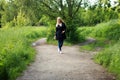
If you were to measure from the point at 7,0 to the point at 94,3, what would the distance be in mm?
8222

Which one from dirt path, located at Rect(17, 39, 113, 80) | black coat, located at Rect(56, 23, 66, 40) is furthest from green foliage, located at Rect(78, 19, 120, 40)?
dirt path, located at Rect(17, 39, 113, 80)

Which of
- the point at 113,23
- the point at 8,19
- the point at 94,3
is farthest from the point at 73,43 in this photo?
the point at 8,19

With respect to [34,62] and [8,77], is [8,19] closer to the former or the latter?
[34,62]

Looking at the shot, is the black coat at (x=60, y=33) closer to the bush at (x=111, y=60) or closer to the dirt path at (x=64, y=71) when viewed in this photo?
the dirt path at (x=64, y=71)

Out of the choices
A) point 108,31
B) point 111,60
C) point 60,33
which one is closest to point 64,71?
point 111,60

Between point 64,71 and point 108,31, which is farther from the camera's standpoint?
point 108,31

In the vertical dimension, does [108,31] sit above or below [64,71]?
below

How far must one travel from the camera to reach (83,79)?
11008 mm

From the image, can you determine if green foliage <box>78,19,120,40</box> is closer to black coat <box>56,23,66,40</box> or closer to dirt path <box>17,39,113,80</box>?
black coat <box>56,23,66,40</box>

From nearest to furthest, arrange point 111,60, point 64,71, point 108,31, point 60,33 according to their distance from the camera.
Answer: point 64,71
point 111,60
point 60,33
point 108,31

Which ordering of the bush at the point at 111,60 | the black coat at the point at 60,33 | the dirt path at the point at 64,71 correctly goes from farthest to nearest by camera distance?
the black coat at the point at 60,33
the bush at the point at 111,60
the dirt path at the point at 64,71

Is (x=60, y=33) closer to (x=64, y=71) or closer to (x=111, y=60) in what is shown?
(x=111, y=60)

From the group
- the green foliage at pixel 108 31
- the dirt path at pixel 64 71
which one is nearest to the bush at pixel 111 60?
the dirt path at pixel 64 71

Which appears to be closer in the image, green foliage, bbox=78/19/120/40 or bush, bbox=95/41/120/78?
bush, bbox=95/41/120/78
